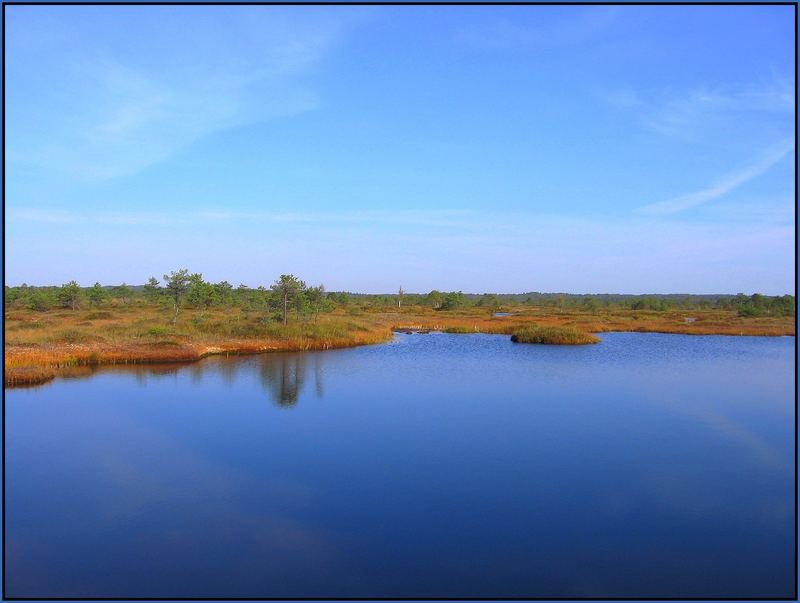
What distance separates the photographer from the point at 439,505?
12.1 meters

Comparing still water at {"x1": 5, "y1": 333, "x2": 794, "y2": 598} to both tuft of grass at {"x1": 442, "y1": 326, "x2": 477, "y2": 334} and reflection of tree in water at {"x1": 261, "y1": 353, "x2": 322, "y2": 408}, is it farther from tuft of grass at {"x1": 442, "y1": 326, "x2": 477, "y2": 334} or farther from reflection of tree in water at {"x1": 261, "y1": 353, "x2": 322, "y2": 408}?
tuft of grass at {"x1": 442, "y1": 326, "x2": 477, "y2": 334}

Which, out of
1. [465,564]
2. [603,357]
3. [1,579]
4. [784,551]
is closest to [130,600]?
[1,579]

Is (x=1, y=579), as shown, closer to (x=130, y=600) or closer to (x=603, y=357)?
(x=130, y=600)

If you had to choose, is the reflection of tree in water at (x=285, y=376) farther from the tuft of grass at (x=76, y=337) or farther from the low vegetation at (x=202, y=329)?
the tuft of grass at (x=76, y=337)

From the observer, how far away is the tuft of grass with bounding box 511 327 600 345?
42.0 m

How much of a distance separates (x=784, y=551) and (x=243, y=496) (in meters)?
10.4

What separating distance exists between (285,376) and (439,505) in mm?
16719

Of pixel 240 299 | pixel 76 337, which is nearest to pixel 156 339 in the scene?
pixel 76 337

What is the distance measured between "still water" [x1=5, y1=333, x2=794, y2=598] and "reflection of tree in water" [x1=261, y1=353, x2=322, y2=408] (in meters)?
0.38

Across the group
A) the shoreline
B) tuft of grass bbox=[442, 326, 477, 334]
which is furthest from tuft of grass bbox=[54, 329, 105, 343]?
tuft of grass bbox=[442, 326, 477, 334]

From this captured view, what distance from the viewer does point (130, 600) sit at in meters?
8.80

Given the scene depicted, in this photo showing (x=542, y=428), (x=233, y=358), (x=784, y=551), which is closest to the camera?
(x=784, y=551)

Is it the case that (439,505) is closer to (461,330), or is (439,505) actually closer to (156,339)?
(156,339)

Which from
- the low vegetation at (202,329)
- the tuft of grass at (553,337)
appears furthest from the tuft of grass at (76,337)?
the tuft of grass at (553,337)
